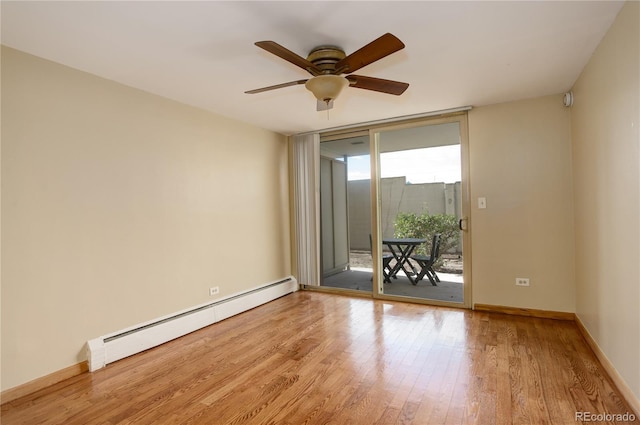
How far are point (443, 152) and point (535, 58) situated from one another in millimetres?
1604

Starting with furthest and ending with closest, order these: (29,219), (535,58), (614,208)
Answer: (535,58) → (29,219) → (614,208)

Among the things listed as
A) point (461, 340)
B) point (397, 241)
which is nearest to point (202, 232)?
point (397, 241)

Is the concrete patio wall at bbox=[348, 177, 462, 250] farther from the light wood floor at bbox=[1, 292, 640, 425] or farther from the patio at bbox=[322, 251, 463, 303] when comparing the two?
the light wood floor at bbox=[1, 292, 640, 425]

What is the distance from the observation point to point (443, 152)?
13.3 feet

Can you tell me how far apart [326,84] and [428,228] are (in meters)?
2.72

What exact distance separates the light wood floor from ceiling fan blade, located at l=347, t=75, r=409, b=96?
2035 mm

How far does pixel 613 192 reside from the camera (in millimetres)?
2117

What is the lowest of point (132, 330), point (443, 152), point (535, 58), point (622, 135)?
point (132, 330)

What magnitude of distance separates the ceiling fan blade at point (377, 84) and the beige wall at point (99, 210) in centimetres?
191

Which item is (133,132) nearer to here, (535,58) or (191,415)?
(191,415)

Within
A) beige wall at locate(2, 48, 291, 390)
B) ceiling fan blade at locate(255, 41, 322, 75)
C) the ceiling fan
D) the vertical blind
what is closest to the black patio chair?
the vertical blind

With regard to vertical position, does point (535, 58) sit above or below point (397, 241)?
above

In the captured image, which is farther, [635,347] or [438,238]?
[438,238]

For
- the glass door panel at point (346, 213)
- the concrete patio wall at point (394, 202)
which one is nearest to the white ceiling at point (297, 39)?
the concrete patio wall at point (394, 202)
